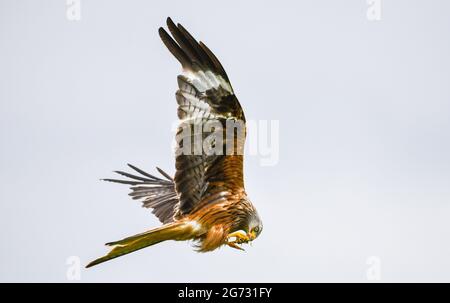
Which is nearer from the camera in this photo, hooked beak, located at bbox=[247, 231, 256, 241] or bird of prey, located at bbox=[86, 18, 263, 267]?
bird of prey, located at bbox=[86, 18, 263, 267]

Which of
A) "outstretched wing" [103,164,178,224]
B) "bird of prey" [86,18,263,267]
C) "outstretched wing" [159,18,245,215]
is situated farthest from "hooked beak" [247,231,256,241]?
"outstretched wing" [103,164,178,224]

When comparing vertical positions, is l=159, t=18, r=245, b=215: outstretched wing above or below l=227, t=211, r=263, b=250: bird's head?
above

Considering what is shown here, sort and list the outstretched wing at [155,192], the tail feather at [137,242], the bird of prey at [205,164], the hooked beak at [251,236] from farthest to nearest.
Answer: the outstretched wing at [155,192] → the hooked beak at [251,236] → the bird of prey at [205,164] → the tail feather at [137,242]

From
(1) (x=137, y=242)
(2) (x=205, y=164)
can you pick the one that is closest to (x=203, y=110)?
(2) (x=205, y=164)

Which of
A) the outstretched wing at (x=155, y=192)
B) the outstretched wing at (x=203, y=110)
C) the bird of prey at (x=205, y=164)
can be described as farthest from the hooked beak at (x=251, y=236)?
the outstretched wing at (x=155, y=192)

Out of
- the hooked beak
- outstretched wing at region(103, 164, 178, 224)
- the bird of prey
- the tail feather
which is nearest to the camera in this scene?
the tail feather

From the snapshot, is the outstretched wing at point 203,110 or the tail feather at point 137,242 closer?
the tail feather at point 137,242

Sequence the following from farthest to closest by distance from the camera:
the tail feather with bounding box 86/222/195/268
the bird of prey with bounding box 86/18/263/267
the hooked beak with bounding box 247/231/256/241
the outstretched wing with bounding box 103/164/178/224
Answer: the outstretched wing with bounding box 103/164/178/224, the hooked beak with bounding box 247/231/256/241, the bird of prey with bounding box 86/18/263/267, the tail feather with bounding box 86/222/195/268

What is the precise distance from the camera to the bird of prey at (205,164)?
8016 mm

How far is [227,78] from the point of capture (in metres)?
8.10

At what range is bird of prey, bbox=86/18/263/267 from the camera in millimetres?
A: 8016

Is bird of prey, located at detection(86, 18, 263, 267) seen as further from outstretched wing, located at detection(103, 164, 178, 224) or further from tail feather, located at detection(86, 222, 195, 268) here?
outstretched wing, located at detection(103, 164, 178, 224)

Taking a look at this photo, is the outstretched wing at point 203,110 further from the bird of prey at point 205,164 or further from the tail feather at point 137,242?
the tail feather at point 137,242

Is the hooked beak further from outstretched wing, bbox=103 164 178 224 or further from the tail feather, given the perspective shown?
outstretched wing, bbox=103 164 178 224
